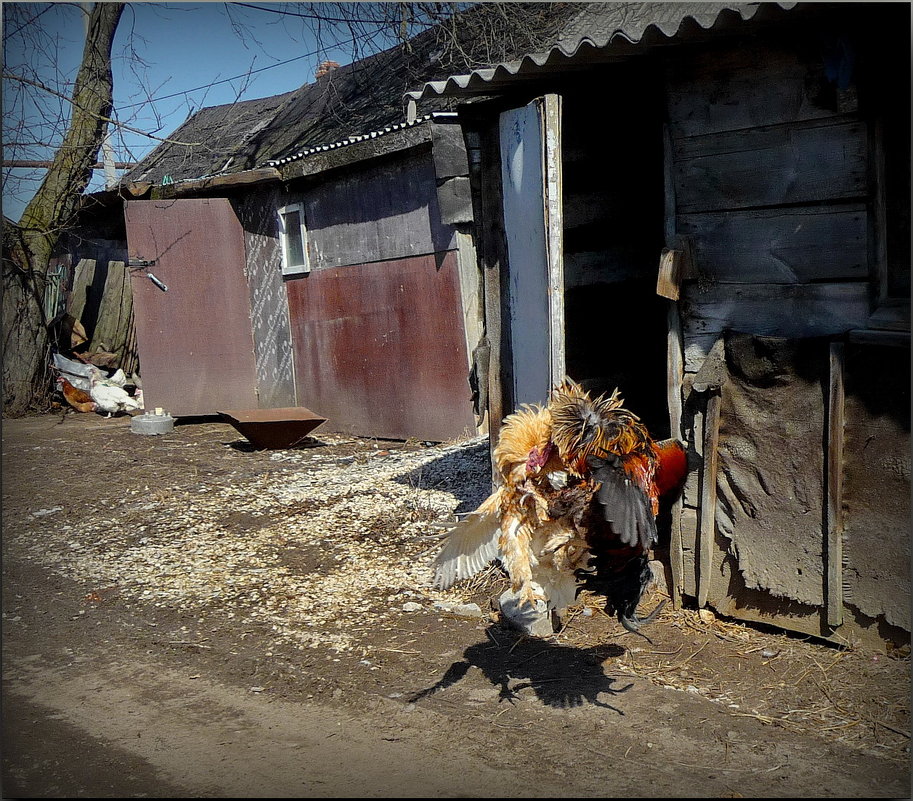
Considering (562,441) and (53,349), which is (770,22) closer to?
(562,441)

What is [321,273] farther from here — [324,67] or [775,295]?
[775,295]

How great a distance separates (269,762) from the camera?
3422mm

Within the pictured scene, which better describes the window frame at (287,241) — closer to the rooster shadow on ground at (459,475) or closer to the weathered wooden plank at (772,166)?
the rooster shadow on ground at (459,475)

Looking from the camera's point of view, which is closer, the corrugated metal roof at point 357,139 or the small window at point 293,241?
the corrugated metal roof at point 357,139

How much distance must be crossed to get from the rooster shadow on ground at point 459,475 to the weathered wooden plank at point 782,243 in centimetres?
310

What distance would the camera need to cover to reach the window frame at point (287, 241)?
11422 millimetres

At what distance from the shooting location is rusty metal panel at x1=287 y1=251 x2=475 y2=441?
31.2 feet

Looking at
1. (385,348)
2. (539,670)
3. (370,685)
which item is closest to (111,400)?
(385,348)

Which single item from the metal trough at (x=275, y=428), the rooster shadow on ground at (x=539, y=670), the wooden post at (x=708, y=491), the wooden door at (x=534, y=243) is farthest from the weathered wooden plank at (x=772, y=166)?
the metal trough at (x=275, y=428)

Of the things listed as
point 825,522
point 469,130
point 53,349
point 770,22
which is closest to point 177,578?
point 469,130

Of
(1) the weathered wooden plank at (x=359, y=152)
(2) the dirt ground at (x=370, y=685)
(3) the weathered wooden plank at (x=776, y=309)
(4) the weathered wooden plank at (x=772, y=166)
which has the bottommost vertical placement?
(2) the dirt ground at (x=370, y=685)

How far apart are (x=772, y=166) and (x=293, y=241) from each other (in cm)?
870

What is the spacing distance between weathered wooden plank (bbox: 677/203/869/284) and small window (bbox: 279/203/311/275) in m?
7.70

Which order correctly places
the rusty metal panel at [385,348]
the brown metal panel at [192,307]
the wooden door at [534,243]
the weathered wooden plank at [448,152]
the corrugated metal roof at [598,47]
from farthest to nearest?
1. the brown metal panel at [192,307]
2. the rusty metal panel at [385,348]
3. the weathered wooden plank at [448,152]
4. the wooden door at [534,243]
5. the corrugated metal roof at [598,47]
